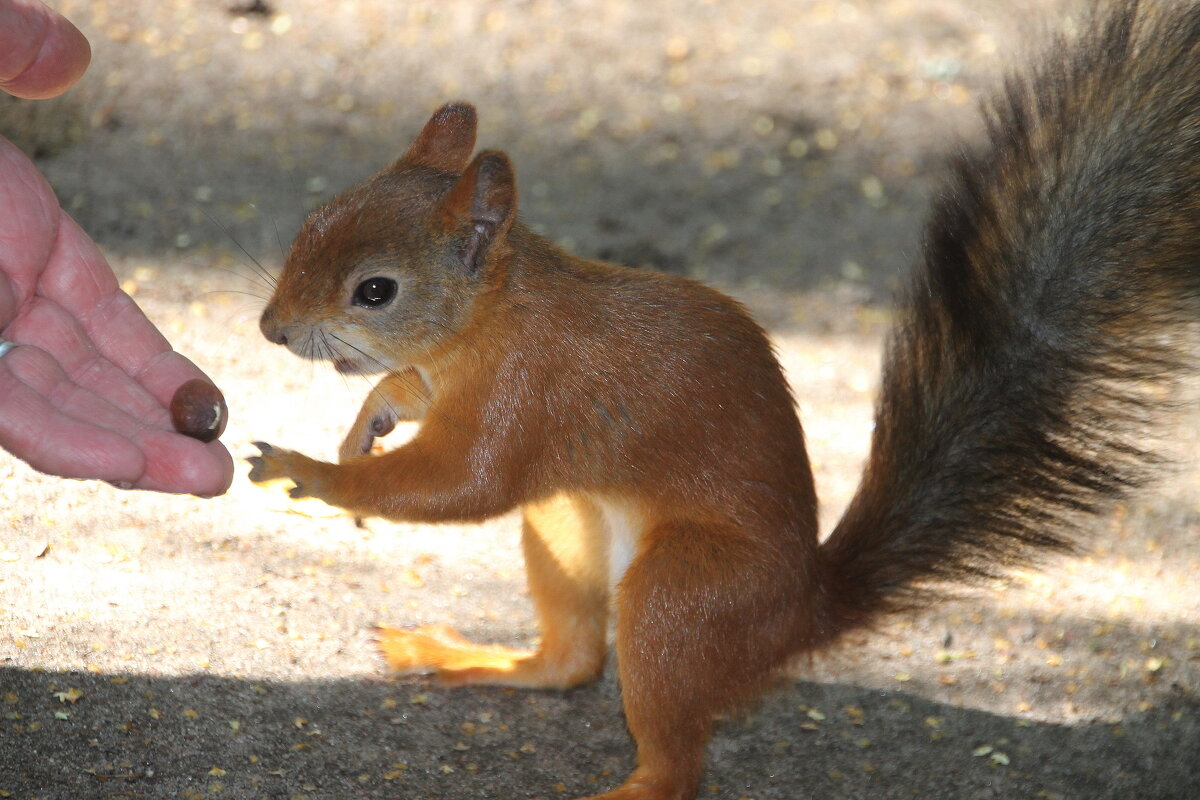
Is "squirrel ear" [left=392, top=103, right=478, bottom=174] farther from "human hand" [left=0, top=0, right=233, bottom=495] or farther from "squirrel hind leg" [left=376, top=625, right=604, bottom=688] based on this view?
"squirrel hind leg" [left=376, top=625, right=604, bottom=688]

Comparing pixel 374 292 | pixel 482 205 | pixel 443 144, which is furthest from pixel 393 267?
pixel 443 144

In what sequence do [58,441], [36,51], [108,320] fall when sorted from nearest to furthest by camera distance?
[58,441], [36,51], [108,320]

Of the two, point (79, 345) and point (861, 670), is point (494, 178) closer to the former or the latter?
point (79, 345)

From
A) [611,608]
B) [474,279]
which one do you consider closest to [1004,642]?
[611,608]

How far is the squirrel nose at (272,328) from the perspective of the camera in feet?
6.62

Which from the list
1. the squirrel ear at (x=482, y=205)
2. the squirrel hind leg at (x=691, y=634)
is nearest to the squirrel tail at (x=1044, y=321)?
the squirrel hind leg at (x=691, y=634)

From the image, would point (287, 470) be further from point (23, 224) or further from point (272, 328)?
point (23, 224)

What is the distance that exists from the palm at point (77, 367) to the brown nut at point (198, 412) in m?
0.03

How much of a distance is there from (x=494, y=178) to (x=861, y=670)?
1217 millimetres

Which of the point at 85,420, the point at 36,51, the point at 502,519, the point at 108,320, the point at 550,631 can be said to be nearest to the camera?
the point at 85,420

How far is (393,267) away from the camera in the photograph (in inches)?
80.4

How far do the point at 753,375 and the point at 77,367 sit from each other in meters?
1.11

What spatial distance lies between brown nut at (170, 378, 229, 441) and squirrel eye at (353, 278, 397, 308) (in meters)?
0.27

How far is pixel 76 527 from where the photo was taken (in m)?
2.51
